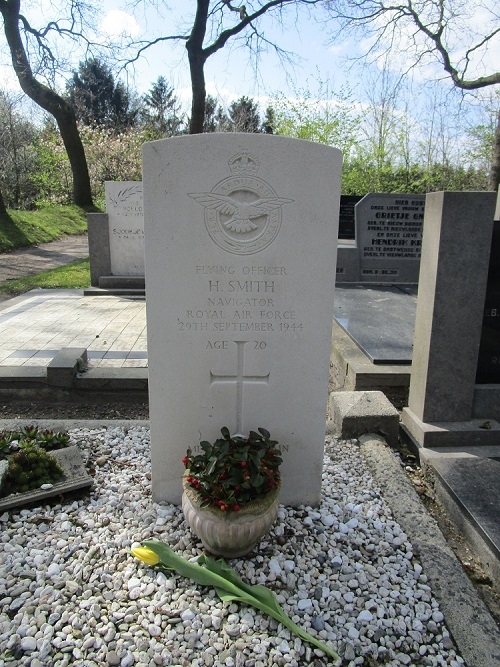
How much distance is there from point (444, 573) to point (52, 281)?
9.64 metres

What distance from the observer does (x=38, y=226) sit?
16828 mm

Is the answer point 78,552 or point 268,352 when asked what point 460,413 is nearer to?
point 268,352

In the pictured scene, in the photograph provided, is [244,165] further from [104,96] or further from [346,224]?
[104,96]

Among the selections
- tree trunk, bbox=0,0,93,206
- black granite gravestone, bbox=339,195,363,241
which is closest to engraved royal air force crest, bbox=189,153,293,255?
black granite gravestone, bbox=339,195,363,241

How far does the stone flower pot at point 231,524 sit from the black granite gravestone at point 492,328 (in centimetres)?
220

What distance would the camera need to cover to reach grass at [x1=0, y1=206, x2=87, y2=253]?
48.7 feet

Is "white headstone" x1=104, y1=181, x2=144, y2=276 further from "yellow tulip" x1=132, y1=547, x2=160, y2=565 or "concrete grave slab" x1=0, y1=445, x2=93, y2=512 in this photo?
"yellow tulip" x1=132, y1=547, x2=160, y2=565

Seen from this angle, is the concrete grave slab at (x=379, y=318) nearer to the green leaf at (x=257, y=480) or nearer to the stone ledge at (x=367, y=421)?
the stone ledge at (x=367, y=421)

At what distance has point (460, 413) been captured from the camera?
12.0 feet

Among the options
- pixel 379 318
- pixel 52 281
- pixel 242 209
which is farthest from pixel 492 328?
pixel 52 281

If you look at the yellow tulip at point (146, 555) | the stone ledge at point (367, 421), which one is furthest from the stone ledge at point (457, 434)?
the yellow tulip at point (146, 555)

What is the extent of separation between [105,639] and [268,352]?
57.3 inches

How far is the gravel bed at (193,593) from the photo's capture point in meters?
1.85

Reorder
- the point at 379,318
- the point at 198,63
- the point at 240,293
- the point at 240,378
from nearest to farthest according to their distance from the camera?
1. the point at 240,293
2. the point at 240,378
3. the point at 379,318
4. the point at 198,63
